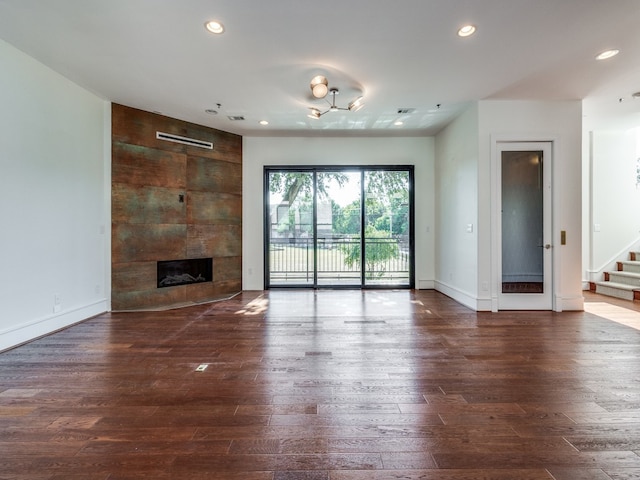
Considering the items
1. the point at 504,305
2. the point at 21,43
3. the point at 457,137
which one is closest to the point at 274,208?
the point at 457,137

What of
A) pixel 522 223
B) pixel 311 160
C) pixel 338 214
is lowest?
pixel 522 223

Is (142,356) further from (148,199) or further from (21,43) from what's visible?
(21,43)

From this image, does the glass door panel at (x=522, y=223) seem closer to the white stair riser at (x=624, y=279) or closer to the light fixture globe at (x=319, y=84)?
the white stair riser at (x=624, y=279)

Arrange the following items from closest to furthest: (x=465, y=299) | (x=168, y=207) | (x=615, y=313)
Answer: (x=615, y=313), (x=465, y=299), (x=168, y=207)

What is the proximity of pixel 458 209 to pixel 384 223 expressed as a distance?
1471mm

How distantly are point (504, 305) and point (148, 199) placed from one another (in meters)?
5.60

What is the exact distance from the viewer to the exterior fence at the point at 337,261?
599 centimetres

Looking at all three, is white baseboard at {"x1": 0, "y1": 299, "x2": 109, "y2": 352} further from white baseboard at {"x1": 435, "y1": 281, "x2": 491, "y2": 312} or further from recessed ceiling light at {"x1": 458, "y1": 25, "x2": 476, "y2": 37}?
white baseboard at {"x1": 435, "y1": 281, "x2": 491, "y2": 312}

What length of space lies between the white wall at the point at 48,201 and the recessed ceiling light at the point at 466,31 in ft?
14.6

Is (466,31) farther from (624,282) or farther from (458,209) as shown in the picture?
(624,282)

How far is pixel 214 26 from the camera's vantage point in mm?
2633

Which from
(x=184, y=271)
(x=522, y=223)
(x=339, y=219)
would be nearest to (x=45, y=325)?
(x=184, y=271)

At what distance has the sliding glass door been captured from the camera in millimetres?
5961

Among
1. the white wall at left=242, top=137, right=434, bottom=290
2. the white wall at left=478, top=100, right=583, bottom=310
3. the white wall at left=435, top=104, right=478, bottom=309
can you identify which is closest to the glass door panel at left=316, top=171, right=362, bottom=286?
the white wall at left=242, top=137, right=434, bottom=290
